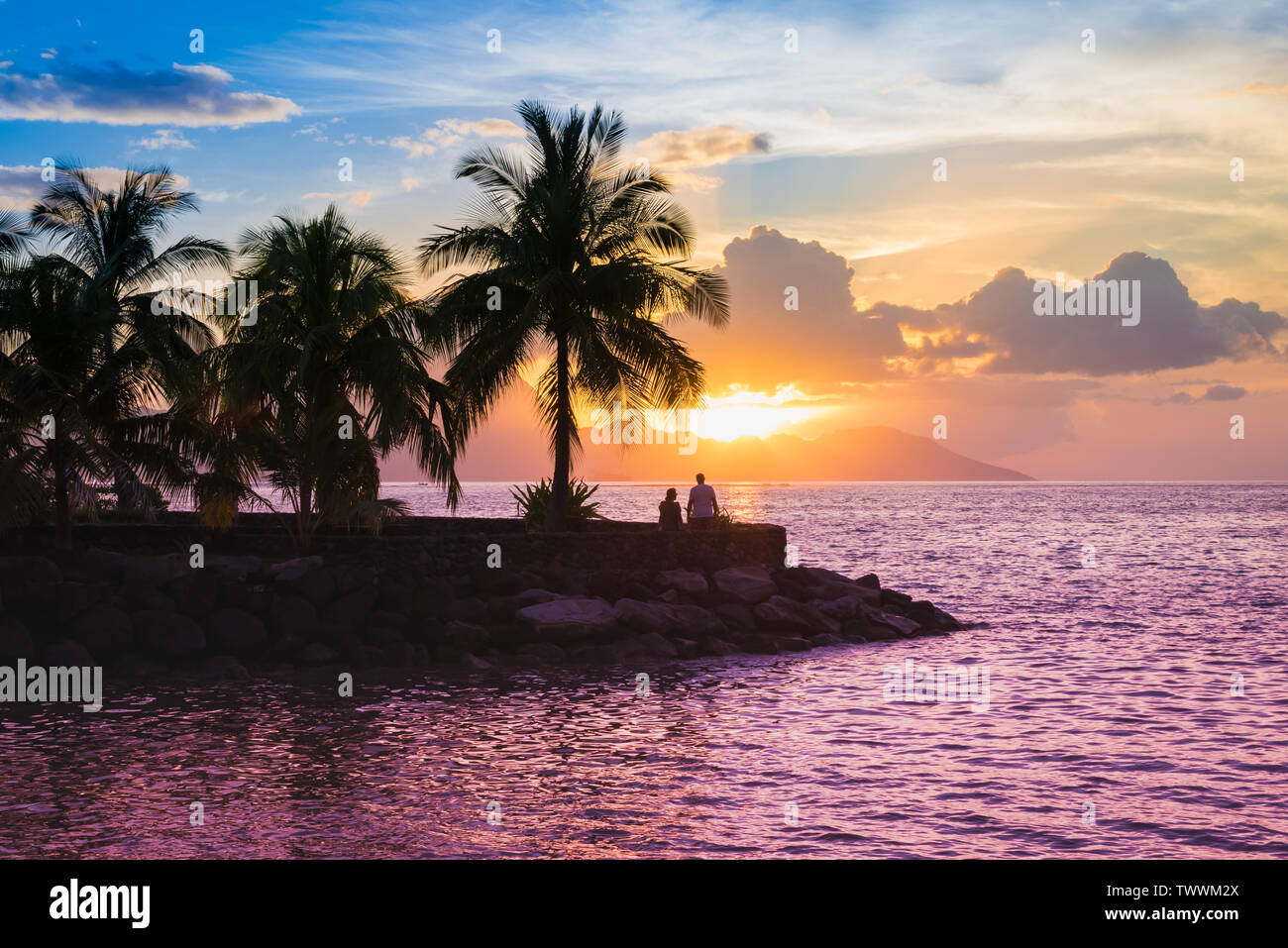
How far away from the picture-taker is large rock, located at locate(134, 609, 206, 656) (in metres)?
21.7

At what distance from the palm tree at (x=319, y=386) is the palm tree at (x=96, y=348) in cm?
118

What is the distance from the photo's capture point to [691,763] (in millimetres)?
14422

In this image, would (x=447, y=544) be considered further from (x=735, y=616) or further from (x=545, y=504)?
(x=735, y=616)

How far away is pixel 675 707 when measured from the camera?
60.7ft

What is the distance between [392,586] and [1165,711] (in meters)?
15.9

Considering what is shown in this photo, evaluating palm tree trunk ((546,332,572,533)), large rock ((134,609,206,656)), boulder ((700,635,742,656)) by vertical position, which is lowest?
boulder ((700,635,742,656))

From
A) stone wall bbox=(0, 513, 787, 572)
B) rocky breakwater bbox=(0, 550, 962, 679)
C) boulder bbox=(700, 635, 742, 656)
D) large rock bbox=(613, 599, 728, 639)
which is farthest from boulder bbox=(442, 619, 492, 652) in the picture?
boulder bbox=(700, 635, 742, 656)

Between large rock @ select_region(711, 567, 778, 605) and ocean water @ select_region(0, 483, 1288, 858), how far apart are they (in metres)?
2.50

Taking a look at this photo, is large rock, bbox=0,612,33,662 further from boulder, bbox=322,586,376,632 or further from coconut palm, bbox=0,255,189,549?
boulder, bbox=322,586,376,632

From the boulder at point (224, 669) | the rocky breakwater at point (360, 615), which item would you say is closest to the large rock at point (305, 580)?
the rocky breakwater at point (360, 615)

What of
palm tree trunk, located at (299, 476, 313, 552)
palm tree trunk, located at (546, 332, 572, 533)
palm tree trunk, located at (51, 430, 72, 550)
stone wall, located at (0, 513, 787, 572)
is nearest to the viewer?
palm tree trunk, located at (51, 430, 72, 550)

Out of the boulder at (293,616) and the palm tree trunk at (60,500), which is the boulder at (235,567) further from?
the palm tree trunk at (60,500)
